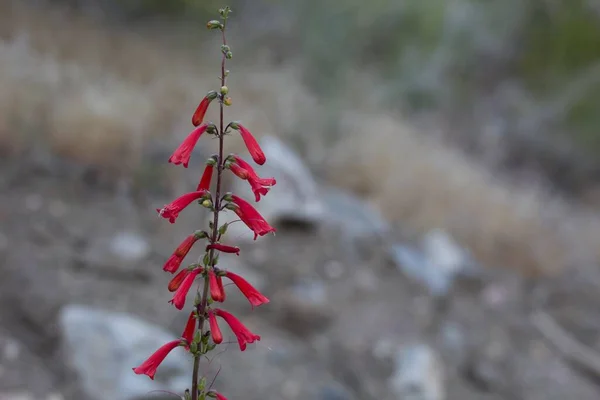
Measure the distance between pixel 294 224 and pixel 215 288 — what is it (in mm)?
3741

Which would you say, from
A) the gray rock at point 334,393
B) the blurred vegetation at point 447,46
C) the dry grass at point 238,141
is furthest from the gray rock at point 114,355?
the blurred vegetation at point 447,46

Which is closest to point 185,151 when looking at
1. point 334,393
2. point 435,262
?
point 334,393

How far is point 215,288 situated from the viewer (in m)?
1.56

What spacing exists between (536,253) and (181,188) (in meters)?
3.39

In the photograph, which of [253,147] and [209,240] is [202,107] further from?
[209,240]

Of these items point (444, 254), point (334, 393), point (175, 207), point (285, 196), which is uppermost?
point (285, 196)

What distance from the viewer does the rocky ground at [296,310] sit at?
326cm

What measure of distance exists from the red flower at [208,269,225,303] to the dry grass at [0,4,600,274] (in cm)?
381

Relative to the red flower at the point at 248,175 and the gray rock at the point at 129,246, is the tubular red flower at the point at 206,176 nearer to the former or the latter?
the red flower at the point at 248,175

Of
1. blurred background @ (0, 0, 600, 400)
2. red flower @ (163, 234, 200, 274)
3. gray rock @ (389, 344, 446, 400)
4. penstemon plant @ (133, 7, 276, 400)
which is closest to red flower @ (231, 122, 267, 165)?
penstemon plant @ (133, 7, 276, 400)

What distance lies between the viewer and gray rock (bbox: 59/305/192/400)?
9.97 ft

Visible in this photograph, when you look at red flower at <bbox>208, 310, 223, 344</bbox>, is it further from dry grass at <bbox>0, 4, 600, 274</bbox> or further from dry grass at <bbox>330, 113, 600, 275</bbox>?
dry grass at <bbox>330, 113, 600, 275</bbox>

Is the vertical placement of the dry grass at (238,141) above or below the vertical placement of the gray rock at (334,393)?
above

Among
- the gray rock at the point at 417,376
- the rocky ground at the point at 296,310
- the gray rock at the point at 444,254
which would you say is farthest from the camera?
the gray rock at the point at 444,254
